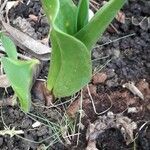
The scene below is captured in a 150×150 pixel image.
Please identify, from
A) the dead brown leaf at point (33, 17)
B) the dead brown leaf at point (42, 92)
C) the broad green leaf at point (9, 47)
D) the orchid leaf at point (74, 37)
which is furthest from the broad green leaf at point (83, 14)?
the dead brown leaf at point (33, 17)

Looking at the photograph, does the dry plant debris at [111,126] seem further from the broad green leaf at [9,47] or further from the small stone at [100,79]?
the broad green leaf at [9,47]

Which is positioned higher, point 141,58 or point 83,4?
point 83,4

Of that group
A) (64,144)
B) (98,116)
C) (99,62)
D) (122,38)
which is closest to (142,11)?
(122,38)

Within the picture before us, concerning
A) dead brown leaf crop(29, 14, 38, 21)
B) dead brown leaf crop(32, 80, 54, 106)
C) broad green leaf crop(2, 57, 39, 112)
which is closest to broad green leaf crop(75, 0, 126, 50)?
broad green leaf crop(2, 57, 39, 112)

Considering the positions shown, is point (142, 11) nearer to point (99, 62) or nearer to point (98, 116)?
point (99, 62)

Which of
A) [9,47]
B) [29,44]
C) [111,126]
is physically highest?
[9,47]

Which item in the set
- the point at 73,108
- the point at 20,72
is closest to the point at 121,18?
the point at 73,108

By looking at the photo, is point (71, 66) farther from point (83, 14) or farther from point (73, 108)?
point (73, 108)
